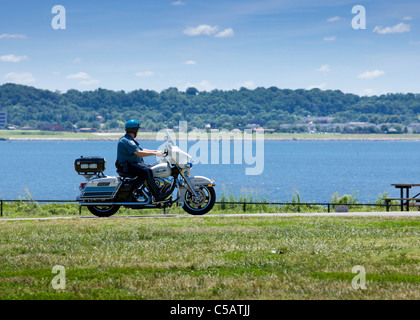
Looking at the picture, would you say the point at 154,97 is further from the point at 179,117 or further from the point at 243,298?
the point at 243,298

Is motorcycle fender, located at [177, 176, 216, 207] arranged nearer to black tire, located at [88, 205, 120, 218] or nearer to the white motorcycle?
the white motorcycle

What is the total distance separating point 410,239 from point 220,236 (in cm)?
333

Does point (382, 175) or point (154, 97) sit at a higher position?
point (154, 97)

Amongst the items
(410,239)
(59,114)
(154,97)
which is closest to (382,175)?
(410,239)

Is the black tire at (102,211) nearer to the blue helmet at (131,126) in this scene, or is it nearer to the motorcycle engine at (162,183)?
the motorcycle engine at (162,183)

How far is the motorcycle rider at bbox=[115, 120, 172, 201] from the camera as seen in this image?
14500mm

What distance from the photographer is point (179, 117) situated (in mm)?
183750

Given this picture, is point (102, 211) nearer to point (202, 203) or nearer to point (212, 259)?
point (202, 203)

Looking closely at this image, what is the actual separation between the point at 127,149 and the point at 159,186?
1140 millimetres

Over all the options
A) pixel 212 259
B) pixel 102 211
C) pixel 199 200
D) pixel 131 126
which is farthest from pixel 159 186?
pixel 212 259

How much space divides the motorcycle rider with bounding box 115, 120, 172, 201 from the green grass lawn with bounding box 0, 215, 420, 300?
3.08 feet

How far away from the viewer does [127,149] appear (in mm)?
14547
